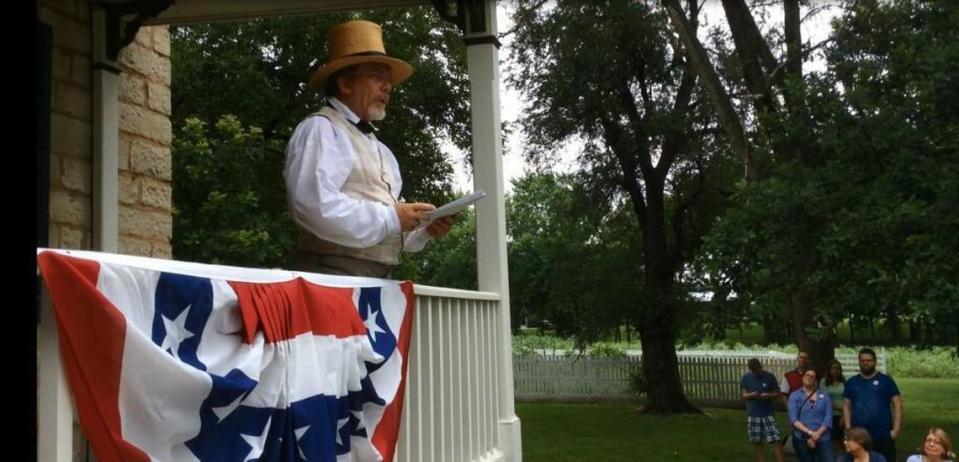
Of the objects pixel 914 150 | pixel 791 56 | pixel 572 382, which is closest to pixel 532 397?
pixel 572 382

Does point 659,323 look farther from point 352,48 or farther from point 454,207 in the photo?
point 454,207

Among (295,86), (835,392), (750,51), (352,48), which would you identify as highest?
(295,86)

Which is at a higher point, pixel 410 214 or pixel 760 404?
pixel 410 214

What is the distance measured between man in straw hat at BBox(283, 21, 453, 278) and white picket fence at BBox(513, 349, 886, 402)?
810 inches

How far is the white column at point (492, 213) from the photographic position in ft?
14.8

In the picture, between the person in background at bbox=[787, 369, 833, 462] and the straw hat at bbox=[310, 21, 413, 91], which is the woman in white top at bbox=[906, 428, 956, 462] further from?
the straw hat at bbox=[310, 21, 413, 91]

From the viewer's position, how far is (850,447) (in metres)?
8.35

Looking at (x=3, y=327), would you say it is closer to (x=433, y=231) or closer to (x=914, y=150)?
(x=433, y=231)

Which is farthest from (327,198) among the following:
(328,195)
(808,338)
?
(808,338)

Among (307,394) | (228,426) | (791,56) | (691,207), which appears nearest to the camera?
(228,426)

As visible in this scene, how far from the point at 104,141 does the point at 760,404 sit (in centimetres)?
1069

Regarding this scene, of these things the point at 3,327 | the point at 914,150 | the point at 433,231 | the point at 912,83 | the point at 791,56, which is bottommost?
the point at 3,327

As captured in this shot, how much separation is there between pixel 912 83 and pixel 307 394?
9741mm

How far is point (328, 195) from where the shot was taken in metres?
2.86
